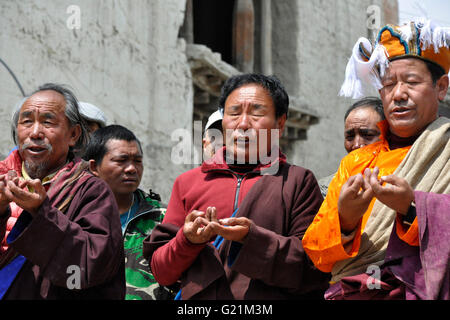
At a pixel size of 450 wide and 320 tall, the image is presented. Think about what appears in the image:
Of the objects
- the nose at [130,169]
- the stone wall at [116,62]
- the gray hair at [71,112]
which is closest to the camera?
the gray hair at [71,112]

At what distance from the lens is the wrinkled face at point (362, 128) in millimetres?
3062

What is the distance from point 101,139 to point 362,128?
150 cm

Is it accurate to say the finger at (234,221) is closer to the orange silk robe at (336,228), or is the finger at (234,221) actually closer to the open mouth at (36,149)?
the orange silk robe at (336,228)

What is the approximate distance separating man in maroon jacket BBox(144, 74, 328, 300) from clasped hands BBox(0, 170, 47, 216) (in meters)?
0.44

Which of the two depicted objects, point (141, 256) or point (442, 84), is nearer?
point (442, 84)

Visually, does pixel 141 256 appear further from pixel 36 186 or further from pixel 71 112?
pixel 36 186

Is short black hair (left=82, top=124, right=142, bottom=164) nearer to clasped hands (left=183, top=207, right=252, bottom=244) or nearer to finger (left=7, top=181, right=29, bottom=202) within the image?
finger (left=7, top=181, right=29, bottom=202)

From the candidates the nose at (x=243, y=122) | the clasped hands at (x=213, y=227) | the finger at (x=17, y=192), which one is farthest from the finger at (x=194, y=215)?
the finger at (x=17, y=192)

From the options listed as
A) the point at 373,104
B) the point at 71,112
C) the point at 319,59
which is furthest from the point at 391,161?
the point at 319,59

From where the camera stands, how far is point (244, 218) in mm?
1901

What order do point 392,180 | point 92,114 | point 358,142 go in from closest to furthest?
point 392,180 < point 358,142 < point 92,114

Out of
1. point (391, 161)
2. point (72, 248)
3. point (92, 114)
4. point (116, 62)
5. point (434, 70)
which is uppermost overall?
point (116, 62)

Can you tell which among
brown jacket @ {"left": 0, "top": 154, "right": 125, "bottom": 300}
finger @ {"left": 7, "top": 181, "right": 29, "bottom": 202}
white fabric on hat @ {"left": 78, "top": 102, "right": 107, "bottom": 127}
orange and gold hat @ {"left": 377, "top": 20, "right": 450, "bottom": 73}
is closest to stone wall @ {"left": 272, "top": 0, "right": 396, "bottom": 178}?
white fabric on hat @ {"left": 78, "top": 102, "right": 107, "bottom": 127}

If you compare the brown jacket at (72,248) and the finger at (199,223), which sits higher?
the finger at (199,223)
